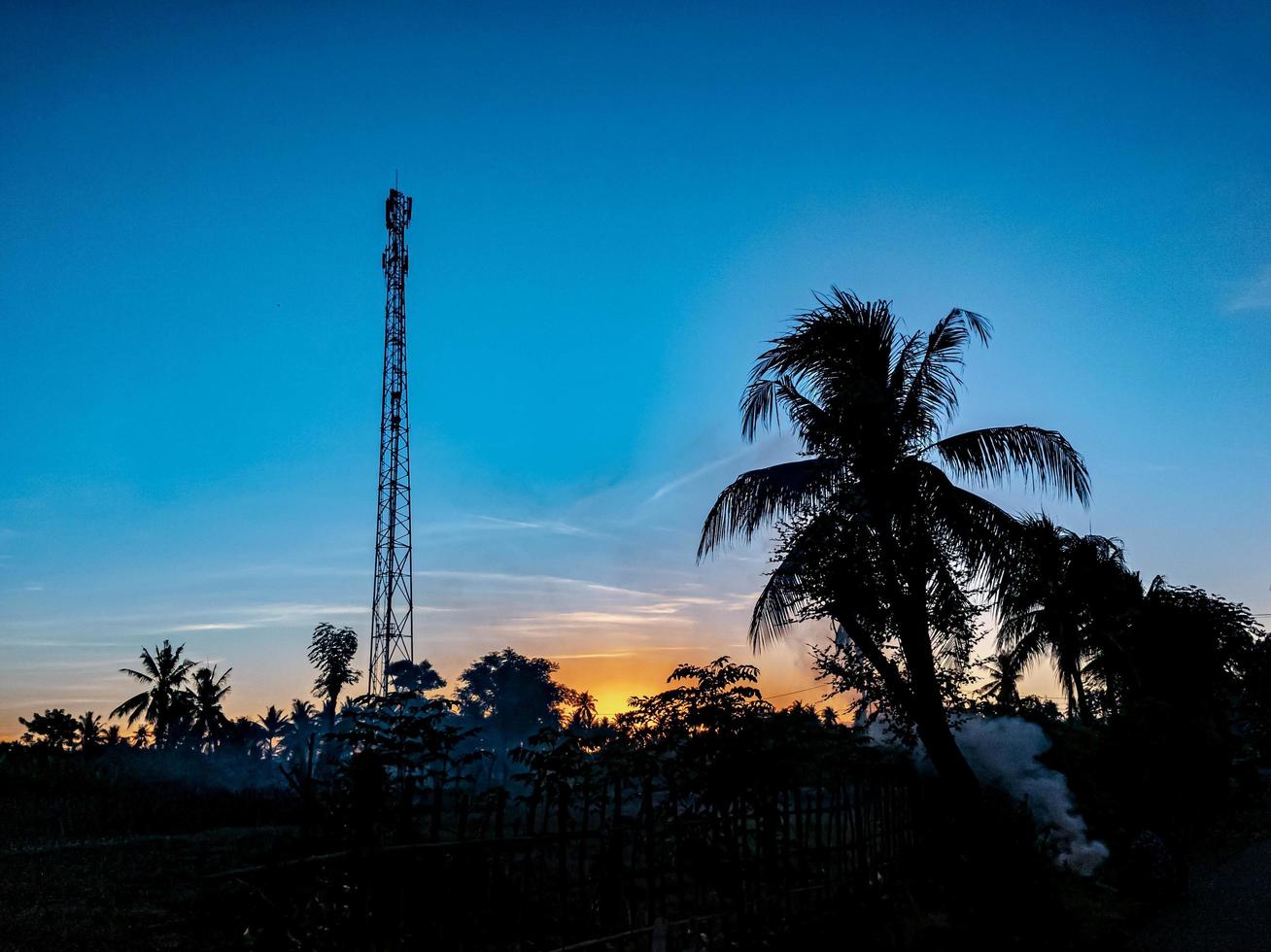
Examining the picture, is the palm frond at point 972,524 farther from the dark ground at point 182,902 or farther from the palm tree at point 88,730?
the palm tree at point 88,730

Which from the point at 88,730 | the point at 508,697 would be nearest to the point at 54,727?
the point at 88,730

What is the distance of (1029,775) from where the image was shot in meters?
16.5

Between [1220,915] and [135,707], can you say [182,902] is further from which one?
[135,707]

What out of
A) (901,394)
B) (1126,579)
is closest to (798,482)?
(901,394)

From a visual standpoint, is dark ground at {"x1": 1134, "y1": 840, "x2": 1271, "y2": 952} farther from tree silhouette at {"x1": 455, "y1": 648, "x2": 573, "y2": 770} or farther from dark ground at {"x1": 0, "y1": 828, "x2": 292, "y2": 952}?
tree silhouette at {"x1": 455, "y1": 648, "x2": 573, "y2": 770}

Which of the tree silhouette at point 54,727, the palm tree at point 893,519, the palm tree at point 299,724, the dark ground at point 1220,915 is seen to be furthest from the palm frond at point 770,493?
the palm tree at point 299,724

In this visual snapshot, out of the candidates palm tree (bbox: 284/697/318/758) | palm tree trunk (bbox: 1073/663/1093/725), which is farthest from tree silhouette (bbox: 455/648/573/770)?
palm tree trunk (bbox: 1073/663/1093/725)

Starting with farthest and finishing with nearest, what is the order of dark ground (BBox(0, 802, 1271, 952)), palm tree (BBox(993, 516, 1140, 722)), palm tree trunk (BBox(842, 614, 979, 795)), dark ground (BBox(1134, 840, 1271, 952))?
palm tree (BBox(993, 516, 1140, 722)) → palm tree trunk (BBox(842, 614, 979, 795)) → dark ground (BBox(0, 802, 1271, 952)) → dark ground (BBox(1134, 840, 1271, 952))

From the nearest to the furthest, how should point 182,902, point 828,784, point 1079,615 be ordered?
1. point 828,784
2. point 182,902
3. point 1079,615

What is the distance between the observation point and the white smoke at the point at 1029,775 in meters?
14.7

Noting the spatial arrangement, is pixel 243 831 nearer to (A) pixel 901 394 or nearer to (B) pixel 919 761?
(B) pixel 919 761

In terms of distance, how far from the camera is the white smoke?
14.7 meters

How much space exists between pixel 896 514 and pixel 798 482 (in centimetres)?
168

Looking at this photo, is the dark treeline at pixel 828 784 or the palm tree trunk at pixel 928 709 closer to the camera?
the dark treeline at pixel 828 784
